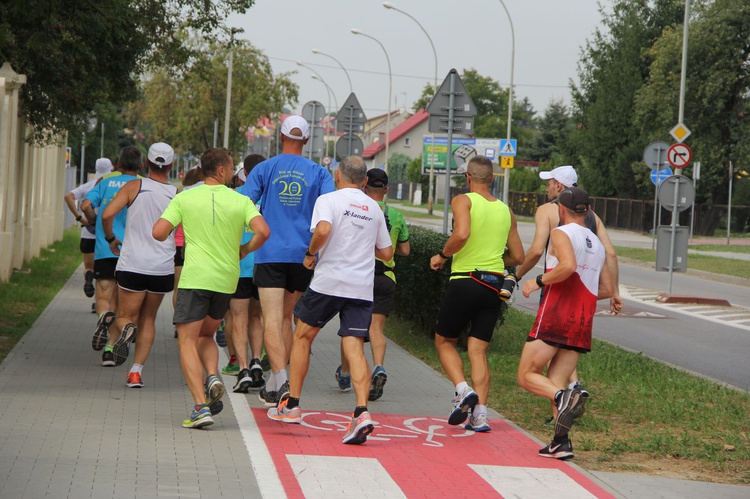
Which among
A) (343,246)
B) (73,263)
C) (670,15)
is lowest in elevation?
(73,263)

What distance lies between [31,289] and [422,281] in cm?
691

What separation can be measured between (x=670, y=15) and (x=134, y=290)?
54901mm

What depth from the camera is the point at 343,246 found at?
771 cm

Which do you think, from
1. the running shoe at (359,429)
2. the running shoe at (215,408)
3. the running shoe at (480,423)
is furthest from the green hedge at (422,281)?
the running shoe at (359,429)

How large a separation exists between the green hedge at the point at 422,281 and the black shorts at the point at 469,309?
3769 millimetres

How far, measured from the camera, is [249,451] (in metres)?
6.97

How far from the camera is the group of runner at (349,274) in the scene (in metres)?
7.55

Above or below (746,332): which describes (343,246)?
above

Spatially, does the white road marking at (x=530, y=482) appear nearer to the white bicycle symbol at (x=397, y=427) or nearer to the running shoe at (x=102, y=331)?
the white bicycle symbol at (x=397, y=427)

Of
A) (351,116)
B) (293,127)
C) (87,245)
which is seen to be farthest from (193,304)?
(351,116)

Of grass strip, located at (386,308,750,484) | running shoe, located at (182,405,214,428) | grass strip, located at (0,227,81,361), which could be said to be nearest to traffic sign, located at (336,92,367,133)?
grass strip, located at (0,227,81,361)

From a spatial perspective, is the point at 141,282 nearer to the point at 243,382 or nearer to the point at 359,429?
the point at 243,382

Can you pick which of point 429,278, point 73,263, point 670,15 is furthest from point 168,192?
point 670,15

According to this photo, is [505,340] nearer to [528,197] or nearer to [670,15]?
[670,15]
